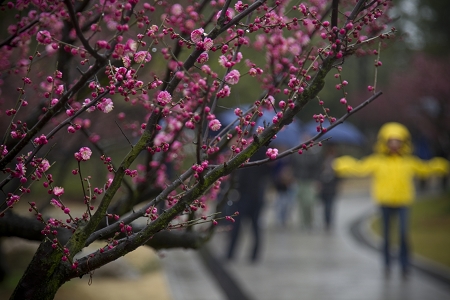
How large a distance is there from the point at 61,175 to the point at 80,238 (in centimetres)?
427

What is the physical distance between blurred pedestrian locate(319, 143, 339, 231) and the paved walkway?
1.60 metres

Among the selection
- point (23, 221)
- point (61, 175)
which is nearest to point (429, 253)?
point (61, 175)

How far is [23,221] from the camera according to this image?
3.79 m

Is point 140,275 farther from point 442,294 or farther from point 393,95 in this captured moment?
point 393,95

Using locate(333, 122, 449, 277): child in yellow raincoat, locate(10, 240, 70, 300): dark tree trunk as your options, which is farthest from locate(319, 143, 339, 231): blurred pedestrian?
locate(10, 240, 70, 300): dark tree trunk

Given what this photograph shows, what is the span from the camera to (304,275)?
30.0ft

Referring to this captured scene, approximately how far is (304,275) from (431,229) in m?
6.04

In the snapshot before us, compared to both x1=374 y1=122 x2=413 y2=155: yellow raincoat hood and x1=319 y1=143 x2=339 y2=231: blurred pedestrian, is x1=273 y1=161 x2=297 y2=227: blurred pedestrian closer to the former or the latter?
x1=319 y1=143 x2=339 y2=231: blurred pedestrian

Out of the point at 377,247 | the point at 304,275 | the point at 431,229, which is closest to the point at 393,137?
the point at 304,275

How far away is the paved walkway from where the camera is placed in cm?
783

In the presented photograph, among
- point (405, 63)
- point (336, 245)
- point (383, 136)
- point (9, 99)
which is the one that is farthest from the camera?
point (405, 63)

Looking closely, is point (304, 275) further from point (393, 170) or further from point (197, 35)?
point (197, 35)

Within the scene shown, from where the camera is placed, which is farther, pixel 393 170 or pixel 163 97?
pixel 393 170

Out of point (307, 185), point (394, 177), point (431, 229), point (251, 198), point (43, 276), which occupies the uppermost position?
point (307, 185)
